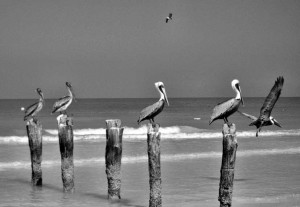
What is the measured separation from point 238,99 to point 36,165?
4.94m

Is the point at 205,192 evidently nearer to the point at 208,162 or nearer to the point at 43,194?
the point at 43,194

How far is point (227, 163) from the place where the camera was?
1177cm

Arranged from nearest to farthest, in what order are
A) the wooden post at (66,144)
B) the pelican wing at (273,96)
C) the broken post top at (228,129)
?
the broken post top at (228,129), the pelican wing at (273,96), the wooden post at (66,144)

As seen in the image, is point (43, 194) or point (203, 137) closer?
point (43, 194)

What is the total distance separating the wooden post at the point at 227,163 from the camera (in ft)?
38.0

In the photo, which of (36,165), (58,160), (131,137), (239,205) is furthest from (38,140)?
(131,137)

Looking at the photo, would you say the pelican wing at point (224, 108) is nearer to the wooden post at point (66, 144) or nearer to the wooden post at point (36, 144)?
the wooden post at point (66, 144)

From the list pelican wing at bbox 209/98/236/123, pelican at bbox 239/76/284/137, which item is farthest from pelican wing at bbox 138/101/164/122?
pelican at bbox 239/76/284/137

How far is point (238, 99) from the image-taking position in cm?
1303

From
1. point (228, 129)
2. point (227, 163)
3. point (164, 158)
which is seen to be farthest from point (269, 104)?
point (164, 158)

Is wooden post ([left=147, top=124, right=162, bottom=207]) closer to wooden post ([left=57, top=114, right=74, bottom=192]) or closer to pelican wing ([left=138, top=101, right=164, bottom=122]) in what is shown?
pelican wing ([left=138, top=101, right=164, bottom=122])

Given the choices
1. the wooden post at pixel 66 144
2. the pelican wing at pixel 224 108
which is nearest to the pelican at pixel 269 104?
the pelican wing at pixel 224 108

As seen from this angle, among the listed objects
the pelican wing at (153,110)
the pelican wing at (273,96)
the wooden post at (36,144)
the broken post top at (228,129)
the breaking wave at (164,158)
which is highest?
the pelican wing at (273,96)

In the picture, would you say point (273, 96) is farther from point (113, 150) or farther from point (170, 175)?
point (170, 175)
